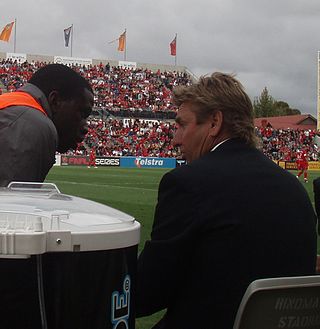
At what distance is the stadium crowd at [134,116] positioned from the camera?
46250 millimetres

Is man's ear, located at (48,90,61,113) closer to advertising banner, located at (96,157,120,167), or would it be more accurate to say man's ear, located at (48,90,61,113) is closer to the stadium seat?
the stadium seat

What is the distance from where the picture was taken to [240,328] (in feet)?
5.62

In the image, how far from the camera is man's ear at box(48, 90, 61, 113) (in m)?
2.78

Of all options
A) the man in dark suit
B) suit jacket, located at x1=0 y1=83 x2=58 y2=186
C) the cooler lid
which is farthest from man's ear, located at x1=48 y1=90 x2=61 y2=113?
the cooler lid

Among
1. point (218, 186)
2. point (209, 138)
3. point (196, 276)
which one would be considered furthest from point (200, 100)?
point (196, 276)

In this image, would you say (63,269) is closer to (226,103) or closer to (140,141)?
(226,103)

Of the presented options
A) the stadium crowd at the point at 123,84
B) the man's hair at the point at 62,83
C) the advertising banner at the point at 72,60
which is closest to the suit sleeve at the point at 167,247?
the man's hair at the point at 62,83

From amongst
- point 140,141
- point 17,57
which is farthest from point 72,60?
point 140,141

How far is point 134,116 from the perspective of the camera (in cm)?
5016

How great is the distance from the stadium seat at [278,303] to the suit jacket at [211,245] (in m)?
0.26

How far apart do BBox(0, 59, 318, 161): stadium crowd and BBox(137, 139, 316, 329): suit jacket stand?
41.4 meters

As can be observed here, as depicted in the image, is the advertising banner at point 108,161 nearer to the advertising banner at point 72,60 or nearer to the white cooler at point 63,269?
the advertising banner at point 72,60

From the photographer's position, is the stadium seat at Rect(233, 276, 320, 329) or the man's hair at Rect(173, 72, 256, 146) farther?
the man's hair at Rect(173, 72, 256, 146)

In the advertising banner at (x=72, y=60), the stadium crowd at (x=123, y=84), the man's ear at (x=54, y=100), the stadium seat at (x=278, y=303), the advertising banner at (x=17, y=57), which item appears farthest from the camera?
the advertising banner at (x=72, y=60)
